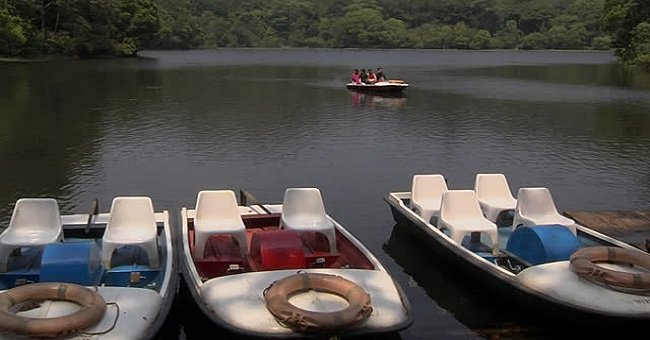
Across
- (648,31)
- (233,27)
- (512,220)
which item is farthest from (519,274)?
(233,27)

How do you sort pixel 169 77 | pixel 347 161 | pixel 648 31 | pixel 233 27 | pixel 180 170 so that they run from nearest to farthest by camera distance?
1. pixel 180 170
2. pixel 347 161
3. pixel 169 77
4. pixel 648 31
5. pixel 233 27

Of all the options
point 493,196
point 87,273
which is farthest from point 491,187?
point 87,273

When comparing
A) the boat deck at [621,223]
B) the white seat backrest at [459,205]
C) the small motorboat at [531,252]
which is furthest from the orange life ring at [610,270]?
the boat deck at [621,223]

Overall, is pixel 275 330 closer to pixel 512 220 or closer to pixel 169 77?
pixel 512 220

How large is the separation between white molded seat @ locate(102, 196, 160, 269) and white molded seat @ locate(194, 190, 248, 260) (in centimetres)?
70

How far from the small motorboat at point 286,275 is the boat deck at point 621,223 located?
235 inches

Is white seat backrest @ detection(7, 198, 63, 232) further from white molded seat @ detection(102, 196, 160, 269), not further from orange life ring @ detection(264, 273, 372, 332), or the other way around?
orange life ring @ detection(264, 273, 372, 332)

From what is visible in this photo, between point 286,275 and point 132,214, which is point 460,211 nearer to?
point 286,275

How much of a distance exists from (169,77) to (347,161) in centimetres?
3682

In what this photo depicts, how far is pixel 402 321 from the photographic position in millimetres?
9328

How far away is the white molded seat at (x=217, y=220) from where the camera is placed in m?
11.9

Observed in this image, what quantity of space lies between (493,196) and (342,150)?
464 inches

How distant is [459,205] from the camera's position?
1369cm

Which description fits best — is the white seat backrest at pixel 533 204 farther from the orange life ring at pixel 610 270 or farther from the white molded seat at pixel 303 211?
the white molded seat at pixel 303 211
